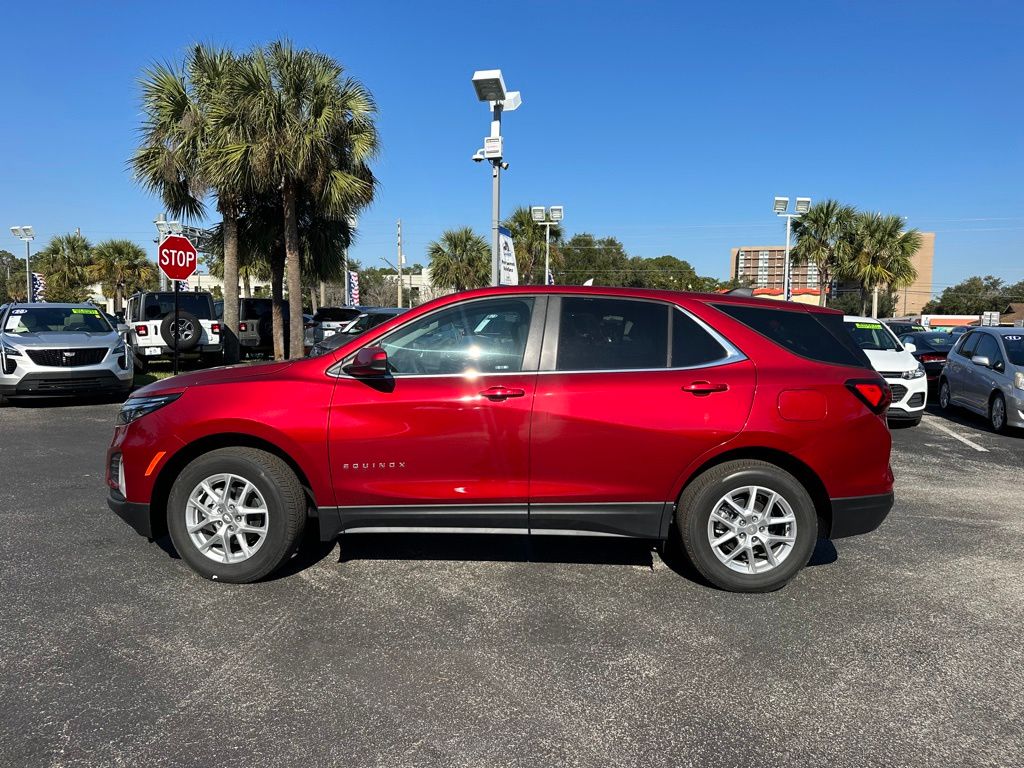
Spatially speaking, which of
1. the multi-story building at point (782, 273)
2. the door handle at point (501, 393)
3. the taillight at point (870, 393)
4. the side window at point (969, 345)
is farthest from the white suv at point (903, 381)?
the multi-story building at point (782, 273)

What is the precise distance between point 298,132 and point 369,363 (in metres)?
14.6

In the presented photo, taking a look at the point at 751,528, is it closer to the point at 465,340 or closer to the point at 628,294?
the point at 628,294

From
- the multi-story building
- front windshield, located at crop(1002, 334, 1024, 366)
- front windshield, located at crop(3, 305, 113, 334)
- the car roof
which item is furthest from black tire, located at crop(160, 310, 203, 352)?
the multi-story building

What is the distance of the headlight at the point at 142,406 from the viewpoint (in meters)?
4.13

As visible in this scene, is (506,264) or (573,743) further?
(506,264)

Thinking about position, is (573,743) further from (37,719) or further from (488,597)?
(37,719)

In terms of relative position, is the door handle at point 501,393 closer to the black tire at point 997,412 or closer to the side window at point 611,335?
the side window at point 611,335

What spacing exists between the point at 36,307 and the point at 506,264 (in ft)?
26.3

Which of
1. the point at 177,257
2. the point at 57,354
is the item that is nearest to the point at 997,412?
the point at 177,257

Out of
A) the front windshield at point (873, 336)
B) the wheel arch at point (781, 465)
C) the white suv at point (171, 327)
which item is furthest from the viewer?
the white suv at point (171, 327)

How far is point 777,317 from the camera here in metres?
4.22

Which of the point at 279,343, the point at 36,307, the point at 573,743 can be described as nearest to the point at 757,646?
the point at 573,743

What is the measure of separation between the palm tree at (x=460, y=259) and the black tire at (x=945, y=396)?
24511mm

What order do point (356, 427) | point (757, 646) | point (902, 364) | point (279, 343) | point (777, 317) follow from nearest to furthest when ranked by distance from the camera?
point (757, 646) → point (356, 427) → point (777, 317) → point (902, 364) → point (279, 343)
